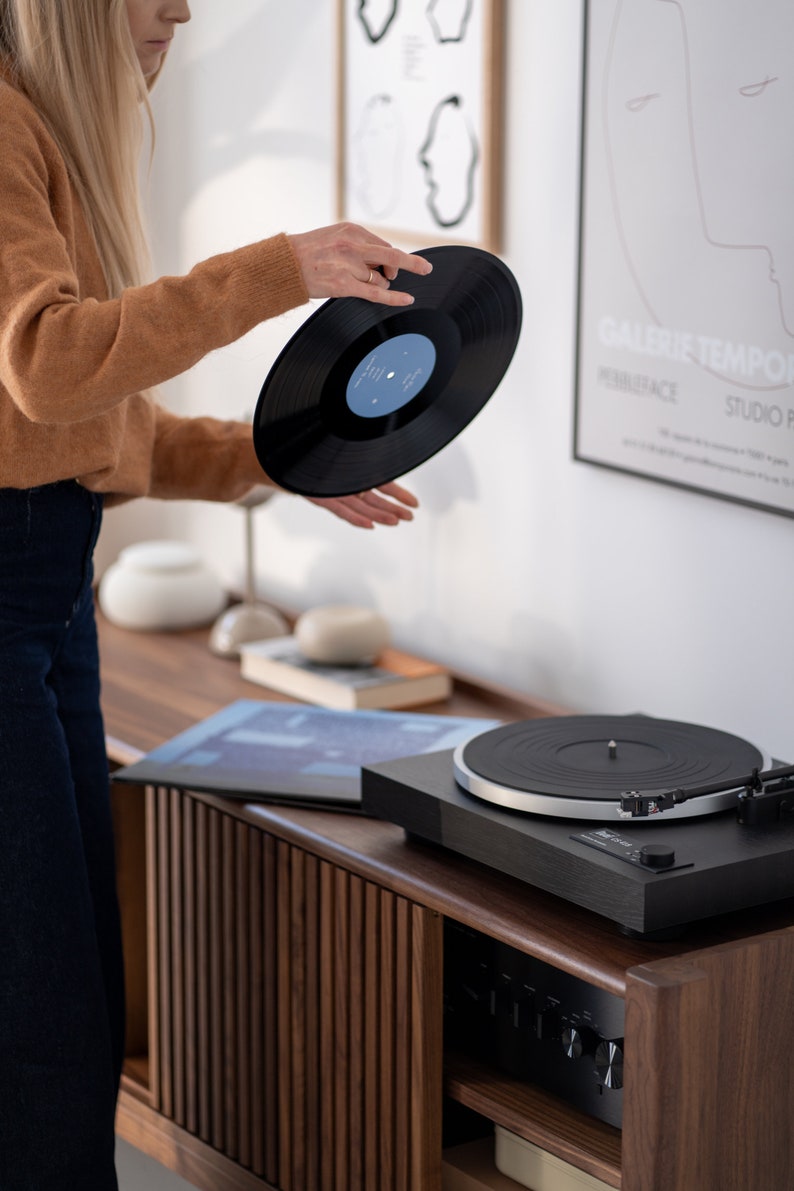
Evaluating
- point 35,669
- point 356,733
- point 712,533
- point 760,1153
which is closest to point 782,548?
point 712,533

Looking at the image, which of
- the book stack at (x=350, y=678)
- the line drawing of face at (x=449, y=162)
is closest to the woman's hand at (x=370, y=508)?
the book stack at (x=350, y=678)

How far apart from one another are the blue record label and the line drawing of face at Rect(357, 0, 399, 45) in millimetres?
803

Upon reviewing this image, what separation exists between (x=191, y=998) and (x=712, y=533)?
0.76 m

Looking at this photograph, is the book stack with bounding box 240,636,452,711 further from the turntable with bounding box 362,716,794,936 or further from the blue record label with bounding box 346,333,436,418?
the blue record label with bounding box 346,333,436,418

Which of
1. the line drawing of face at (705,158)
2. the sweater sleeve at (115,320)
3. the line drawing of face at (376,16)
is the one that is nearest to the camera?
the sweater sleeve at (115,320)

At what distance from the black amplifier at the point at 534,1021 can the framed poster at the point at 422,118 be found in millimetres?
931

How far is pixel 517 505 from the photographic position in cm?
215

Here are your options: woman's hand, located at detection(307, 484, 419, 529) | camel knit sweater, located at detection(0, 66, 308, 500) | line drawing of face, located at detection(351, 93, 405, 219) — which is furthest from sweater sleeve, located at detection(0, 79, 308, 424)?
line drawing of face, located at detection(351, 93, 405, 219)

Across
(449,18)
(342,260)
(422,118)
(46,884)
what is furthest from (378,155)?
(46,884)

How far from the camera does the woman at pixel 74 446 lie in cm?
132

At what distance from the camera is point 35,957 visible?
5.21 feet

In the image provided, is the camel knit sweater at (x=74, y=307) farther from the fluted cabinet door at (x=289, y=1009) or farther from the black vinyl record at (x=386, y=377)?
the fluted cabinet door at (x=289, y=1009)

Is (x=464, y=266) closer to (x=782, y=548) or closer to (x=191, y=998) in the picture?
(x=782, y=548)

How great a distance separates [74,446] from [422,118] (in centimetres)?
85
